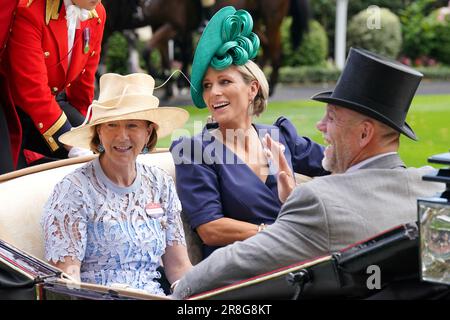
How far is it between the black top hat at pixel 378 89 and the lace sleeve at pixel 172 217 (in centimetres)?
93

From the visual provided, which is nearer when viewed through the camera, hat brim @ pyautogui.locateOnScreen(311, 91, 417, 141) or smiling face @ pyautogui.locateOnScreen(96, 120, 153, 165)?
hat brim @ pyautogui.locateOnScreen(311, 91, 417, 141)

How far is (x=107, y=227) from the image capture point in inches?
133

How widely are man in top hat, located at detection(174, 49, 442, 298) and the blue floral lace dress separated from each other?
1.84 ft

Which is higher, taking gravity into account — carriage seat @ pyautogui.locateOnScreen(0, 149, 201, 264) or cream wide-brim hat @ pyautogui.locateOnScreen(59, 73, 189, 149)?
cream wide-brim hat @ pyautogui.locateOnScreen(59, 73, 189, 149)

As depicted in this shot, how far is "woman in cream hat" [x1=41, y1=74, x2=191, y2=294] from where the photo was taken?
3316 mm

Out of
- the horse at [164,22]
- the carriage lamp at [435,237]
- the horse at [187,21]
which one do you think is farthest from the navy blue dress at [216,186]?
the horse at [187,21]

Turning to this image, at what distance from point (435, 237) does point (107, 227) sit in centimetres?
139

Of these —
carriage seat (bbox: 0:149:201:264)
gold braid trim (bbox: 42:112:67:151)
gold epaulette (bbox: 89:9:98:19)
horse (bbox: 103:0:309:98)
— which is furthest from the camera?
horse (bbox: 103:0:309:98)

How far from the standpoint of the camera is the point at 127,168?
349 centimetres

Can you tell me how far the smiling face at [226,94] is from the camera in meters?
3.90

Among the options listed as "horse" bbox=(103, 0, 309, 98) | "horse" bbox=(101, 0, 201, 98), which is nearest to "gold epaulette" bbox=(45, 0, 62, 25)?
"horse" bbox=(101, 0, 201, 98)

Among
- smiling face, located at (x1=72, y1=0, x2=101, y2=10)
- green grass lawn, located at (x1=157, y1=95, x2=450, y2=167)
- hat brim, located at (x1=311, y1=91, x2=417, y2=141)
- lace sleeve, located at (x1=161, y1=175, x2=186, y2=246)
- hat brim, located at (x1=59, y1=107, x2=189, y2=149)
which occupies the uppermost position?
smiling face, located at (x1=72, y1=0, x2=101, y2=10)

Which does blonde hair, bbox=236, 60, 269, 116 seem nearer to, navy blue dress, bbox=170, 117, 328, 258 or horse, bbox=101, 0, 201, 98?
navy blue dress, bbox=170, 117, 328, 258
